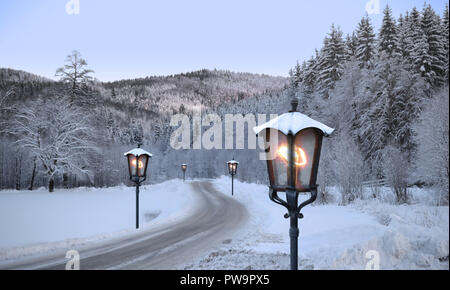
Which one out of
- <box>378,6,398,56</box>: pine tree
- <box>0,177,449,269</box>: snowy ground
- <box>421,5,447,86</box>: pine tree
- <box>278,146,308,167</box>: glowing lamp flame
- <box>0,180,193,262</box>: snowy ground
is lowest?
<box>0,180,193,262</box>: snowy ground

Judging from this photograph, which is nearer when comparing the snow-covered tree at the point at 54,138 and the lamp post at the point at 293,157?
the lamp post at the point at 293,157

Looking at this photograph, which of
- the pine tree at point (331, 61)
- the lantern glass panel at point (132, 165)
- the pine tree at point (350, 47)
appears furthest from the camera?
the pine tree at point (331, 61)

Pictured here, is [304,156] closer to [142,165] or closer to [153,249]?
[153,249]

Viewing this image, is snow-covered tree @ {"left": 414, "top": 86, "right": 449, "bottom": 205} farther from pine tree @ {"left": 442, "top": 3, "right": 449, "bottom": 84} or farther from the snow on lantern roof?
the snow on lantern roof

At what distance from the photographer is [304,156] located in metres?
2.97

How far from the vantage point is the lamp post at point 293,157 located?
2863mm

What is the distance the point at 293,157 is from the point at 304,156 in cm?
20

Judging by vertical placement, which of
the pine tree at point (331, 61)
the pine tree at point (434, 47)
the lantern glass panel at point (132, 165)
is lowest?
the lantern glass panel at point (132, 165)

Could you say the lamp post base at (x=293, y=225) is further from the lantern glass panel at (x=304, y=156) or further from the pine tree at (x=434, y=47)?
the pine tree at (x=434, y=47)

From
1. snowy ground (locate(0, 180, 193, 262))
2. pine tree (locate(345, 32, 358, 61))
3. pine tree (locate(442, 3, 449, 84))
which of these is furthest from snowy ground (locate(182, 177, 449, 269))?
pine tree (locate(345, 32, 358, 61))

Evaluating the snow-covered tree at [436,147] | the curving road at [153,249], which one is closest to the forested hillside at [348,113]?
the snow-covered tree at [436,147]

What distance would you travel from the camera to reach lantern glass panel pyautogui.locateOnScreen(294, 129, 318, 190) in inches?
115

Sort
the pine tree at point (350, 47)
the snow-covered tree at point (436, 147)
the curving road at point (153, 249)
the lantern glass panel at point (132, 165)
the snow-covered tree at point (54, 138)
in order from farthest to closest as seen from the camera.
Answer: the pine tree at point (350, 47) → the snow-covered tree at point (54, 138) → the lantern glass panel at point (132, 165) → the curving road at point (153, 249) → the snow-covered tree at point (436, 147)
